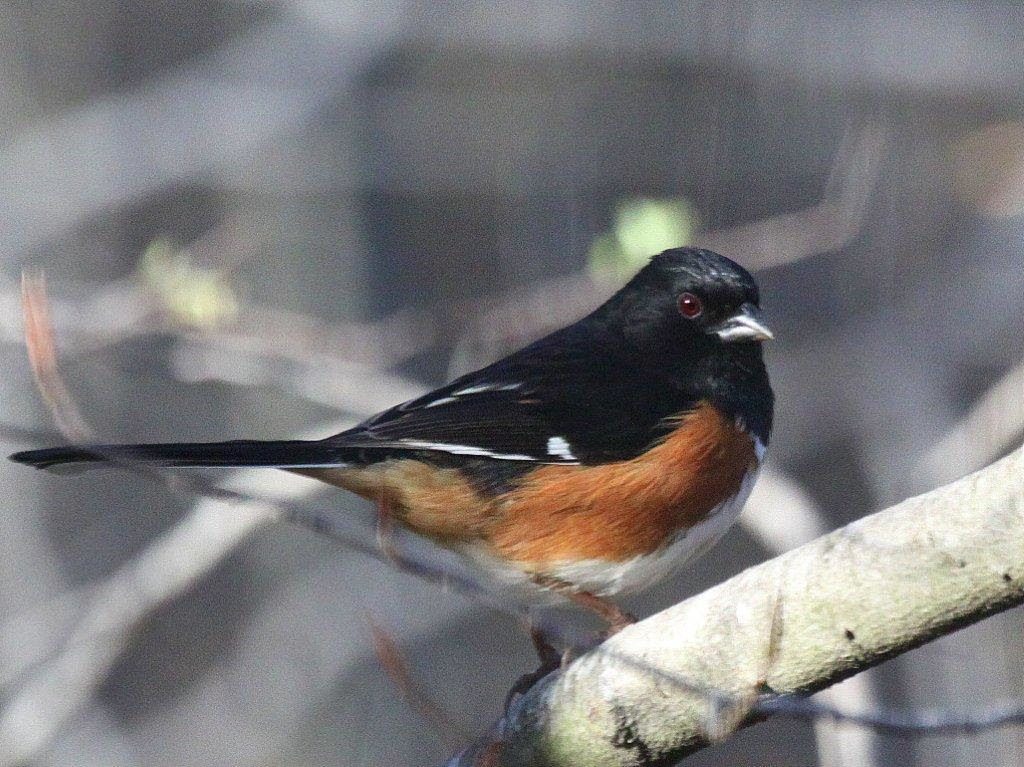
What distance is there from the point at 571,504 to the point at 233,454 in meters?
0.67

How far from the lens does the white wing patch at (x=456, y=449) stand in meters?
2.57

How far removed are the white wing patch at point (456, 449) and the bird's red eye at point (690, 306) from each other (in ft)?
1.68

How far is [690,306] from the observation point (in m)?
2.90

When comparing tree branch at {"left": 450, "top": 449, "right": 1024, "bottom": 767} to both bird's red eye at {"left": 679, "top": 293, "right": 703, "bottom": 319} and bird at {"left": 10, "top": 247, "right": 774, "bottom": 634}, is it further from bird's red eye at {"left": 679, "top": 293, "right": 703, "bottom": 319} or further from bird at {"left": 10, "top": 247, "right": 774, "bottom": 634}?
bird's red eye at {"left": 679, "top": 293, "right": 703, "bottom": 319}

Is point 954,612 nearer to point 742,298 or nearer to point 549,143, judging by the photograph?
point 742,298

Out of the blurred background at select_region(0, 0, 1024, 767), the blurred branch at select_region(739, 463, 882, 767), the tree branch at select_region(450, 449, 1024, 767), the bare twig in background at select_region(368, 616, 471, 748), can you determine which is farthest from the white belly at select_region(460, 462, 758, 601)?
the blurred background at select_region(0, 0, 1024, 767)

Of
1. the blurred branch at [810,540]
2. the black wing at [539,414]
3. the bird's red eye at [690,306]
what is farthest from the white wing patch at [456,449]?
the blurred branch at [810,540]

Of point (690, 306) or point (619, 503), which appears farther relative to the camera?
point (690, 306)

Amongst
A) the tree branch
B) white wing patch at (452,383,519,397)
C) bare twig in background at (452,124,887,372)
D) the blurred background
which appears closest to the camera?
the tree branch

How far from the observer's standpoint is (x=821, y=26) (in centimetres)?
578

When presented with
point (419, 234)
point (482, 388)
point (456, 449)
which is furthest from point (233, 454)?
point (419, 234)

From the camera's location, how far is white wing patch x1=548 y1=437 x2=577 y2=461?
105 inches

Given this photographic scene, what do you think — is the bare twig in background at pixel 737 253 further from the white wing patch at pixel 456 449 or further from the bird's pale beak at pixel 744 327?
the white wing patch at pixel 456 449

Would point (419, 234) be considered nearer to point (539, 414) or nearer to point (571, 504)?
→ point (539, 414)
